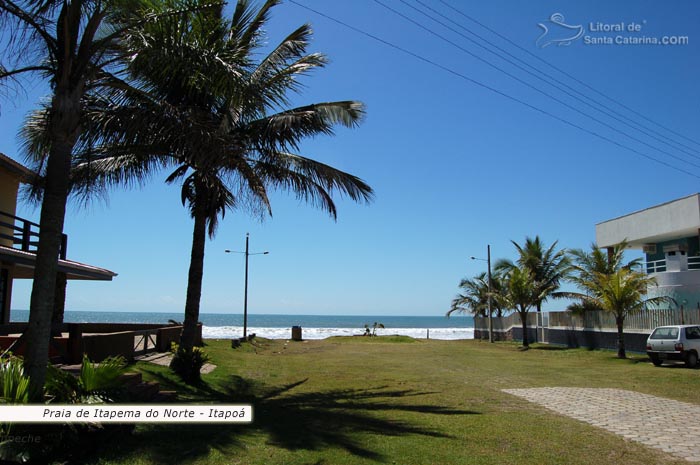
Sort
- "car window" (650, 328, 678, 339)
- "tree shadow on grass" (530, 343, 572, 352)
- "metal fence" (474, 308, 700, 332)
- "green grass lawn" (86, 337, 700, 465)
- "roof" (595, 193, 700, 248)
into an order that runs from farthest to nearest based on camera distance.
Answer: "tree shadow on grass" (530, 343, 572, 352)
"roof" (595, 193, 700, 248)
"metal fence" (474, 308, 700, 332)
"car window" (650, 328, 678, 339)
"green grass lawn" (86, 337, 700, 465)

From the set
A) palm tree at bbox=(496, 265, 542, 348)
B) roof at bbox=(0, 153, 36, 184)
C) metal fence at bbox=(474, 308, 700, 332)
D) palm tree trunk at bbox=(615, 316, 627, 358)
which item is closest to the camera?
roof at bbox=(0, 153, 36, 184)

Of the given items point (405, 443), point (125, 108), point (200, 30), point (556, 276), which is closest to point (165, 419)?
point (405, 443)

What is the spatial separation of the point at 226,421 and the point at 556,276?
1198 inches

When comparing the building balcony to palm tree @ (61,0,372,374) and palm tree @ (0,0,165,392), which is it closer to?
palm tree @ (61,0,372,374)

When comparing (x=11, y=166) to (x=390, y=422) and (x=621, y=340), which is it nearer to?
(x=390, y=422)

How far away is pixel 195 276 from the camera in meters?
14.0

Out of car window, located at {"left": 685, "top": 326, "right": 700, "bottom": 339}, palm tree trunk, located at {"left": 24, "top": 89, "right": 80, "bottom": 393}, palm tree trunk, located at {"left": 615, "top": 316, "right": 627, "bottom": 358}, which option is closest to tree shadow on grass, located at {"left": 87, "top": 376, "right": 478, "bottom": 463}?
palm tree trunk, located at {"left": 24, "top": 89, "right": 80, "bottom": 393}

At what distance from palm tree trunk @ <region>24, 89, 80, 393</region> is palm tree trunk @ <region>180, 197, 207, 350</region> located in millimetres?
6601

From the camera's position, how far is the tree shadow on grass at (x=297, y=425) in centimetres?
702

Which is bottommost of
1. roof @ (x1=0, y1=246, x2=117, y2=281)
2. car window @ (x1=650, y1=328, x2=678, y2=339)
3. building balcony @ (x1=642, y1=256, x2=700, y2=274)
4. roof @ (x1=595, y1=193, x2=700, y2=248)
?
car window @ (x1=650, y1=328, x2=678, y2=339)

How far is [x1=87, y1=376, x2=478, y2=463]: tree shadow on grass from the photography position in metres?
7.02

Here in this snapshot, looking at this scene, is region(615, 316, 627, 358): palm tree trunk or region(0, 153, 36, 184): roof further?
region(615, 316, 627, 358): palm tree trunk

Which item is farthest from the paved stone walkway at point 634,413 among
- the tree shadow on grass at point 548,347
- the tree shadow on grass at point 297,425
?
the tree shadow on grass at point 548,347

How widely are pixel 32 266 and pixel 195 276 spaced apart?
6640mm
